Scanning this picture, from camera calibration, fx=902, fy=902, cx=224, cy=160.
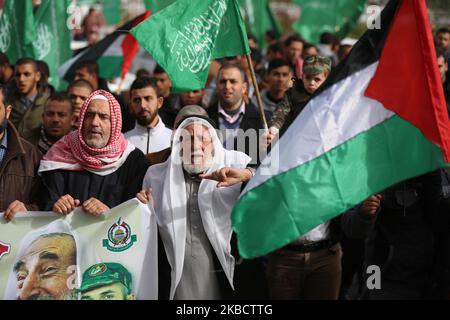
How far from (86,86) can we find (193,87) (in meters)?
2.23

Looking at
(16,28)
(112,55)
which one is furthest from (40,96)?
(112,55)

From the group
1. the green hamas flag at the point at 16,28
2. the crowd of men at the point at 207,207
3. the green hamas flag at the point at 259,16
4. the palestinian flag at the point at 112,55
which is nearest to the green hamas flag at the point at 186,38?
the crowd of men at the point at 207,207

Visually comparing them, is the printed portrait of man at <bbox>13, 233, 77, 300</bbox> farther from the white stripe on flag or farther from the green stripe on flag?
the white stripe on flag

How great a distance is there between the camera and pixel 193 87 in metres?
6.37

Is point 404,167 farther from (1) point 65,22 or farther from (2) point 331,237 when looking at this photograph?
(1) point 65,22

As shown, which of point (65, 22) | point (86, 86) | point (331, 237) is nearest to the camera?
point (331, 237)

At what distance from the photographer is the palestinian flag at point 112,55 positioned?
1022 cm

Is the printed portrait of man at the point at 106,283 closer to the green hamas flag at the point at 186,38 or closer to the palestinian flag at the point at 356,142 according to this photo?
the palestinian flag at the point at 356,142

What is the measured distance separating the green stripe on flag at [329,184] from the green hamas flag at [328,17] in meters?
8.56

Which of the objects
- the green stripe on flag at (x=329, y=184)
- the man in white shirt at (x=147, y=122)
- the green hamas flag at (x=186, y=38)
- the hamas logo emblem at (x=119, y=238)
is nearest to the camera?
the green stripe on flag at (x=329, y=184)

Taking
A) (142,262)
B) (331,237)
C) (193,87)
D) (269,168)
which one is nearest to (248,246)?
(269,168)

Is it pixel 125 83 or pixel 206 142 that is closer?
pixel 206 142

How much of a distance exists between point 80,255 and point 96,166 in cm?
61

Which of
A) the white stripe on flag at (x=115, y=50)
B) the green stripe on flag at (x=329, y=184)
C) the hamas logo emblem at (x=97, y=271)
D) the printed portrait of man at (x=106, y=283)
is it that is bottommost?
the printed portrait of man at (x=106, y=283)
